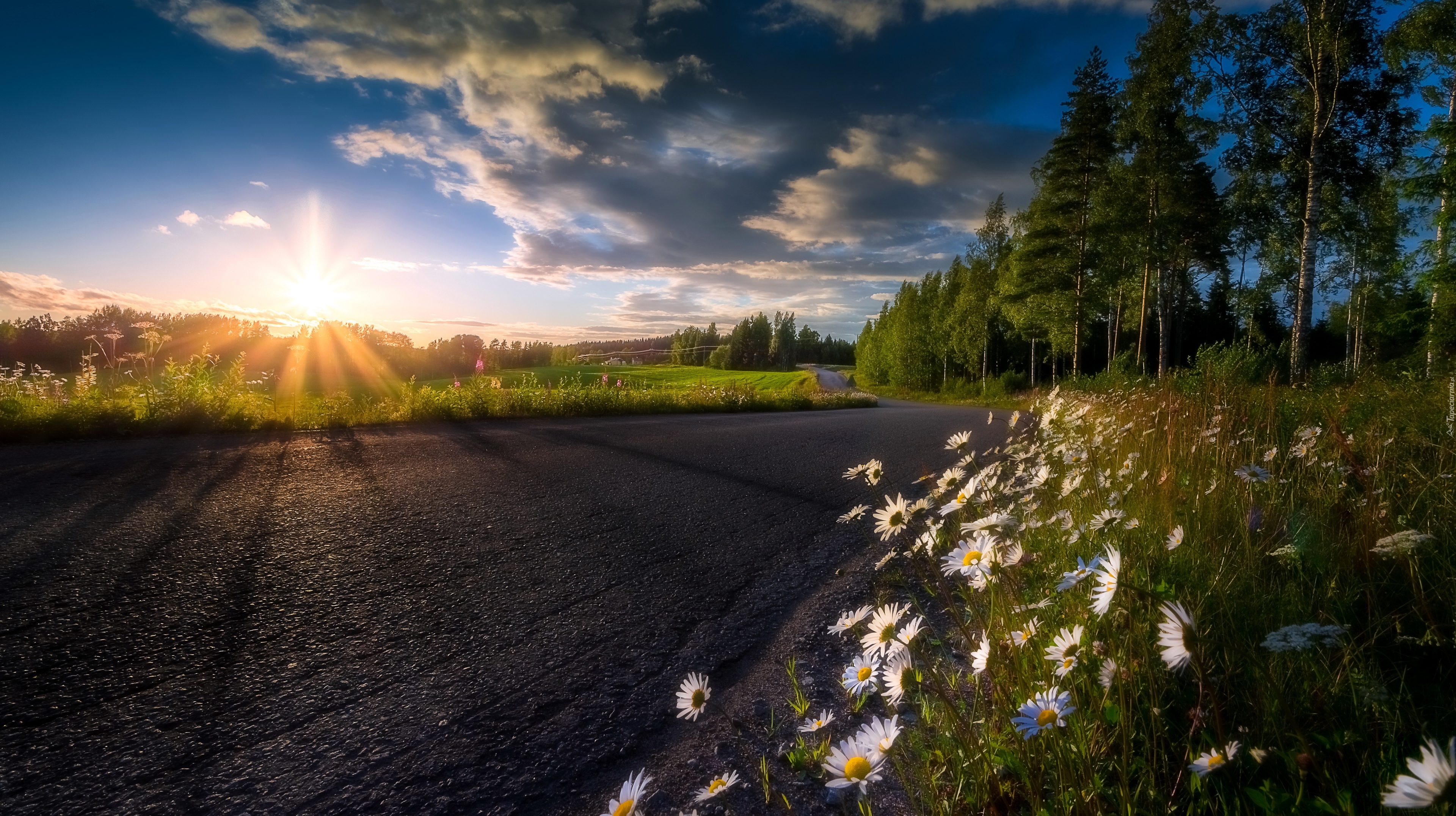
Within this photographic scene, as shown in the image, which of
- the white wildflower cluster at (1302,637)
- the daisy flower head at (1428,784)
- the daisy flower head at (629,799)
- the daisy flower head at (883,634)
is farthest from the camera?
the daisy flower head at (883,634)

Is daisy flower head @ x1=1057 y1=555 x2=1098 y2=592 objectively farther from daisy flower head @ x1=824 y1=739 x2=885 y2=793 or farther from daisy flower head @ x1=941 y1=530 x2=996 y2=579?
daisy flower head @ x1=824 y1=739 x2=885 y2=793

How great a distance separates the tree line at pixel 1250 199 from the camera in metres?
10.1

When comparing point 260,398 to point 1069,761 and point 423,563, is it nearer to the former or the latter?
point 423,563

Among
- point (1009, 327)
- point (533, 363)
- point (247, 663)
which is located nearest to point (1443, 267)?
point (247, 663)

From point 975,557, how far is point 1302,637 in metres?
0.64

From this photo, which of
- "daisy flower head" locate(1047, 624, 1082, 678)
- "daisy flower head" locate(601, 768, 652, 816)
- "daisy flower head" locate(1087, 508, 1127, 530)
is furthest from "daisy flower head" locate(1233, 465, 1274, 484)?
"daisy flower head" locate(601, 768, 652, 816)

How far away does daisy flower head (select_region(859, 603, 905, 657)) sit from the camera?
1.33 meters

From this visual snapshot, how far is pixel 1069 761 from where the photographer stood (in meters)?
1.18

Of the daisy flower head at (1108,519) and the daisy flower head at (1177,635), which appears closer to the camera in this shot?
the daisy flower head at (1177,635)

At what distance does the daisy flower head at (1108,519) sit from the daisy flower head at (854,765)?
1092mm

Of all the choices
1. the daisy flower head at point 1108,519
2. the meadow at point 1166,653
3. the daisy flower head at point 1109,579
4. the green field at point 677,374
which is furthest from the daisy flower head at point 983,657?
the green field at point 677,374

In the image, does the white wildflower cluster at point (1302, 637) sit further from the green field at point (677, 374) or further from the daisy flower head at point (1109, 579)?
the green field at point (677, 374)

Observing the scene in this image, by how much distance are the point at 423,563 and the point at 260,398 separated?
6620mm

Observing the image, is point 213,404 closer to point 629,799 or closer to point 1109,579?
point 629,799
